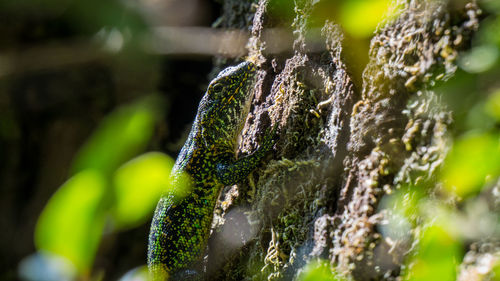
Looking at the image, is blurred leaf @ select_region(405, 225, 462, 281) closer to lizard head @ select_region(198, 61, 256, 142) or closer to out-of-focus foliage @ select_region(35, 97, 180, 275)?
out-of-focus foliage @ select_region(35, 97, 180, 275)

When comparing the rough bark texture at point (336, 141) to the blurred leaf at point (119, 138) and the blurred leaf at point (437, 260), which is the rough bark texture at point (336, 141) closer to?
the blurred leaf at point (437, 260)

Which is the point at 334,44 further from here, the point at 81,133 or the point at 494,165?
the point at 81,133

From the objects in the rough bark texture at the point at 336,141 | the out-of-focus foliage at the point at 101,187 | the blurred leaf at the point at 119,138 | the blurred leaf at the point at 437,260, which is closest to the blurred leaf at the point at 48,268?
the out-of-focus foliage at the point at 101,187

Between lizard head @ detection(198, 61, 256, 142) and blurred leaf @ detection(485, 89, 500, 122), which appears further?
lizard head @ detection(198, 61, 256, 142)

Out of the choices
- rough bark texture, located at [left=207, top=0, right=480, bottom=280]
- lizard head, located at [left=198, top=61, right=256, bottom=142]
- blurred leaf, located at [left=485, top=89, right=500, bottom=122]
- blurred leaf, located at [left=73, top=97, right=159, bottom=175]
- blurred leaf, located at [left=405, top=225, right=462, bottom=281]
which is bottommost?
blurred leaf, located at [left=405, top=225, right=462, bottom=281]

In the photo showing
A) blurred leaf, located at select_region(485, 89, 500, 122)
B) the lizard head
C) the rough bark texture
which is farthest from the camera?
the lizard head

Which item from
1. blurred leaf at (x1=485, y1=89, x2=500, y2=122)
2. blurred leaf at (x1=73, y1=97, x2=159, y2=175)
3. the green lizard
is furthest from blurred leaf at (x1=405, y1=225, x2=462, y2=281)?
the green lizard

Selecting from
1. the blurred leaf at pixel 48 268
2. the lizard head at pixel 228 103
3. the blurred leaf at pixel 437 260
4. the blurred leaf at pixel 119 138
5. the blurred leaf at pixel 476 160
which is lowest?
the blurred leaf at pixel 437 260
